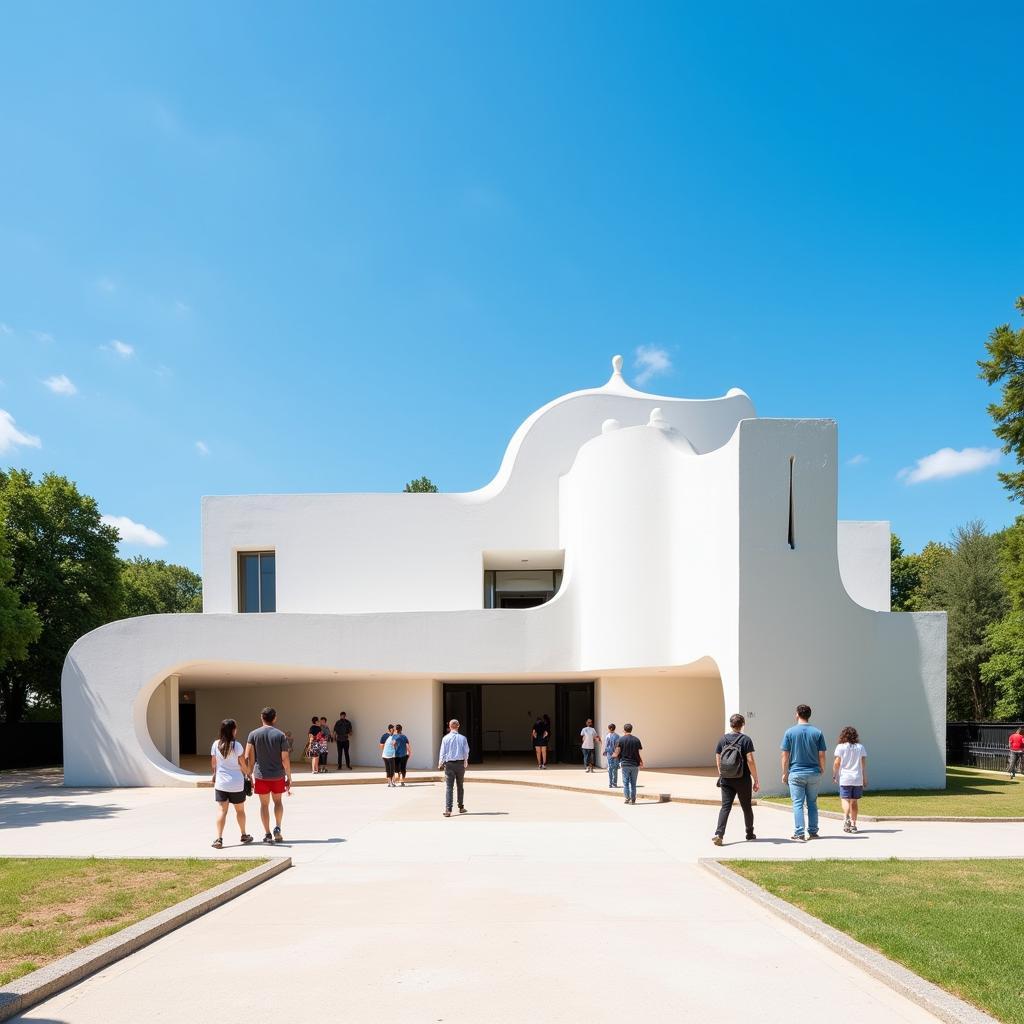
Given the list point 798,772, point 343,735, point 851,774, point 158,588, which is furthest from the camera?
point 158,588

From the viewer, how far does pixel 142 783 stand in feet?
66.4

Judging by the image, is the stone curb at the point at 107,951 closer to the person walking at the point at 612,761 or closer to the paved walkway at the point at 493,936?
the paved walkway at the point at 493,936

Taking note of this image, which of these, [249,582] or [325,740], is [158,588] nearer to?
[249,582]

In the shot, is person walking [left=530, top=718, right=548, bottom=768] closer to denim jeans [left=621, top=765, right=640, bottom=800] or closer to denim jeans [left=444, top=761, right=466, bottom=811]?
denim jeans [left=621, top=765, right=640, bottom=800]

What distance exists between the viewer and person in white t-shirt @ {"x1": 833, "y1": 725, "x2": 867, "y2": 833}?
11.0 meters

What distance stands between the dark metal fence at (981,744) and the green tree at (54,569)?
30.2m

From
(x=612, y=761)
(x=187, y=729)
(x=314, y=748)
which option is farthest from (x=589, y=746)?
(x=187, y=729)

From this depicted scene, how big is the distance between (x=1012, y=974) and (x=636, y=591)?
15.7m

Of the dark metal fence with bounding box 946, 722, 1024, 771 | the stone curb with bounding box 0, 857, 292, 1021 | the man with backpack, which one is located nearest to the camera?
the stone curb with bounding box 0, 857, 292, 1021

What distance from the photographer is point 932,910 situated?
6.45 metres

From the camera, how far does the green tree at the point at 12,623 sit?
77.7 feet

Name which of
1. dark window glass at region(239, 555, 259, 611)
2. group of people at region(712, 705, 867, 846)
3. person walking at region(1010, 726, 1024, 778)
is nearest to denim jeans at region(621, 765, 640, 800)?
group of people at region(712, 705, 867, 846)

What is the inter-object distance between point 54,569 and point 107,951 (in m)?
29.2

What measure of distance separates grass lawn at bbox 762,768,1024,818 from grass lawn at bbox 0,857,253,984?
9.63 meters
